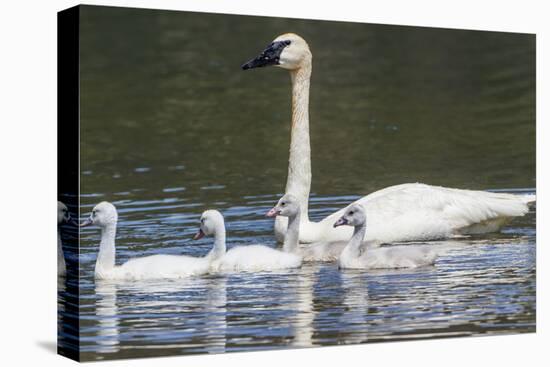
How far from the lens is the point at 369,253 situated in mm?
14641

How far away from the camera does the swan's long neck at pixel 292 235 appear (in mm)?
14562

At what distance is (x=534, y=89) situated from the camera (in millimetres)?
15805

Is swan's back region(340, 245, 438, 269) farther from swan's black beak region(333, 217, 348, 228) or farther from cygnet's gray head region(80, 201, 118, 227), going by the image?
cygnet's gray head region(80, 201, 118, 227)

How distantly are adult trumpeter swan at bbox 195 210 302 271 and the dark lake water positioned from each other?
0.12 metres

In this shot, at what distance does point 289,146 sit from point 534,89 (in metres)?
2.76

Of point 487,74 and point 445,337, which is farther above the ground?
point 487,74

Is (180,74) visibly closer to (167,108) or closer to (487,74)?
(167,108)

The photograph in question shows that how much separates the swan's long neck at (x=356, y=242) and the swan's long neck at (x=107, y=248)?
2.49 meters

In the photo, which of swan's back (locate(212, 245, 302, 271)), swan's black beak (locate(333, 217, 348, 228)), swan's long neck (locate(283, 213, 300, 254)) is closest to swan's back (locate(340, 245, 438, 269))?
swan's black beak (locate(333, 217, 348, 228))

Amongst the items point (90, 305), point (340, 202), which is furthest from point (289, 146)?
point (90, 305)

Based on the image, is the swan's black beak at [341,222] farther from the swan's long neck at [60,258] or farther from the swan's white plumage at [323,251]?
the swan's long neck at [60,258]

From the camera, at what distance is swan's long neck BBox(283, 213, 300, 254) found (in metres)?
14.6

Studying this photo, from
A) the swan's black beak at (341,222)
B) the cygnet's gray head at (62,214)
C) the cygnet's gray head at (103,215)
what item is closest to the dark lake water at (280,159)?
the cygnet's gray head at (103,215)

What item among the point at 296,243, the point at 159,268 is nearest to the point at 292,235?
the point at 296,243
